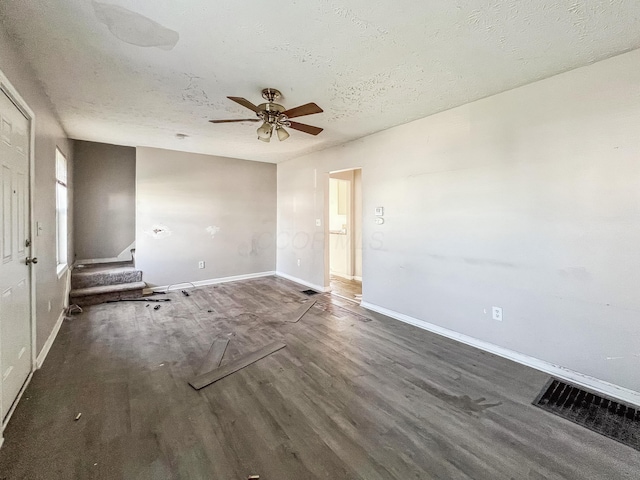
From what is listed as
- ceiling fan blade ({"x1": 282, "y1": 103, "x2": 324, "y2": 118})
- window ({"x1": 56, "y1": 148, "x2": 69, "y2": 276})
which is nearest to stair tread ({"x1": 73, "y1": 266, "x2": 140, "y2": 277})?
window ({"x1": 56, "y1": 148, "x2": 69, "y2": 276})

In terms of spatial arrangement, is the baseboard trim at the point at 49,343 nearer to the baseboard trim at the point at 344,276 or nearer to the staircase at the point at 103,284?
the staircase at the point at 103,284

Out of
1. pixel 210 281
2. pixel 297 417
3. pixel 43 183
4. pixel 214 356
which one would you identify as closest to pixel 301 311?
pixel 214 356

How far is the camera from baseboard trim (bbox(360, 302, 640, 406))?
2051mm

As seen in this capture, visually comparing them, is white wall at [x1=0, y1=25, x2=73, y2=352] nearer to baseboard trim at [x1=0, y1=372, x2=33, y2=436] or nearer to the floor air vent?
baseboard trim at [x1=0, y1=372, x2=33, y2=436]

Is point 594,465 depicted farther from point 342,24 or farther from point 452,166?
point 342,24

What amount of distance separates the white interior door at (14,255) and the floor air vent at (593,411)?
3644mm

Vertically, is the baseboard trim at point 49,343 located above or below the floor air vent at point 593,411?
above

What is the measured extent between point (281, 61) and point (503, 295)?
2.89 metres

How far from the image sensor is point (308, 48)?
6.36 ft

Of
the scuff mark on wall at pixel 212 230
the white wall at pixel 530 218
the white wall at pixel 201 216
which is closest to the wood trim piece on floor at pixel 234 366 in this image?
the white wall at pixel 530 218

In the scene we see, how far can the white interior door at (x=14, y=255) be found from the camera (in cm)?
176

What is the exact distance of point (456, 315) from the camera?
10.1 feet

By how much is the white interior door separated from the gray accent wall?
3.39 m

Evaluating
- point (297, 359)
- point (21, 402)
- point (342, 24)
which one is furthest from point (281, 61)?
point (21, 402)
